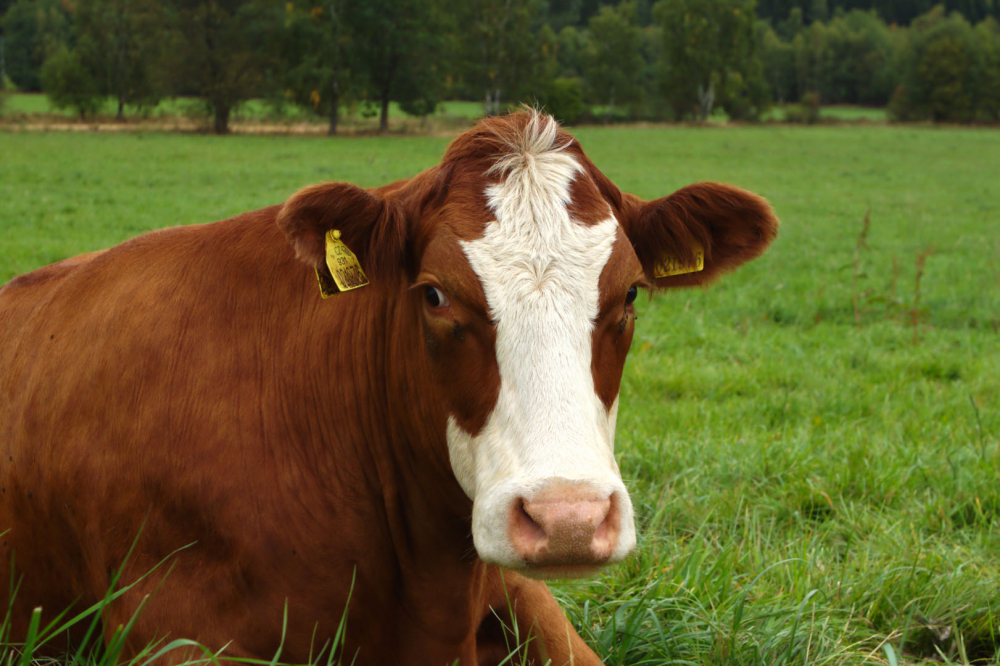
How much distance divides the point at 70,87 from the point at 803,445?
58704 millimetres

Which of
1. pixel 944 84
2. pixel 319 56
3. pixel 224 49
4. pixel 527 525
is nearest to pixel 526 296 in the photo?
pixel 527 525

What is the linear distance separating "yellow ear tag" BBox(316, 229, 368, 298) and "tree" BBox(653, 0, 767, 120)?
87.1m

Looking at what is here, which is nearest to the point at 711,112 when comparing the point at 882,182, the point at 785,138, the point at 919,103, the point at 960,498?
the point at 919,103

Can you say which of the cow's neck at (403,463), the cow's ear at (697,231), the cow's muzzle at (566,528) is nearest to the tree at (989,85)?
the cow's ear at (697,231)

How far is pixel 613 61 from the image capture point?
89.1 m

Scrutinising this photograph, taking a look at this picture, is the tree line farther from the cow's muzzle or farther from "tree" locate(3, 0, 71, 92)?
the cow's muzzle

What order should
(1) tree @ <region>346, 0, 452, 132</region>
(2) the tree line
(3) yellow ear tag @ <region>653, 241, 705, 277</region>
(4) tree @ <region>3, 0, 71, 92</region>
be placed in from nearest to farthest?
(3) yellow ear tag @ <region>653, 241, 705, 277</region>
(2) the tree line
(1) tree @ <region>346, 0, 452, 132</region>
(4) tree @ <region>3, 0, 71, 92</region>

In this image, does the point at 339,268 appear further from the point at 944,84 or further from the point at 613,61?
the point at 944,84

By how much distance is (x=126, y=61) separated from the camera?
192ft

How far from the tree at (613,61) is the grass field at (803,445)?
7310cm

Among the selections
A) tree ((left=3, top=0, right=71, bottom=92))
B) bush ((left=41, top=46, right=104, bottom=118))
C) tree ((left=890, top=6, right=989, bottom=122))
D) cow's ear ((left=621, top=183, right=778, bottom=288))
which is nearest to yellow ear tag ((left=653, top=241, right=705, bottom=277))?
cow's ear ((left=621, top=183, right=778, bottom=288))

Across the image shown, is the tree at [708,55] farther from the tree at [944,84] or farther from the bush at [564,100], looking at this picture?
the bush at [564,100]

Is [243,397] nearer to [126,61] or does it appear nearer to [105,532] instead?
[105,532]

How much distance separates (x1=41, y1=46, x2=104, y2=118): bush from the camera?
53.7 metres
